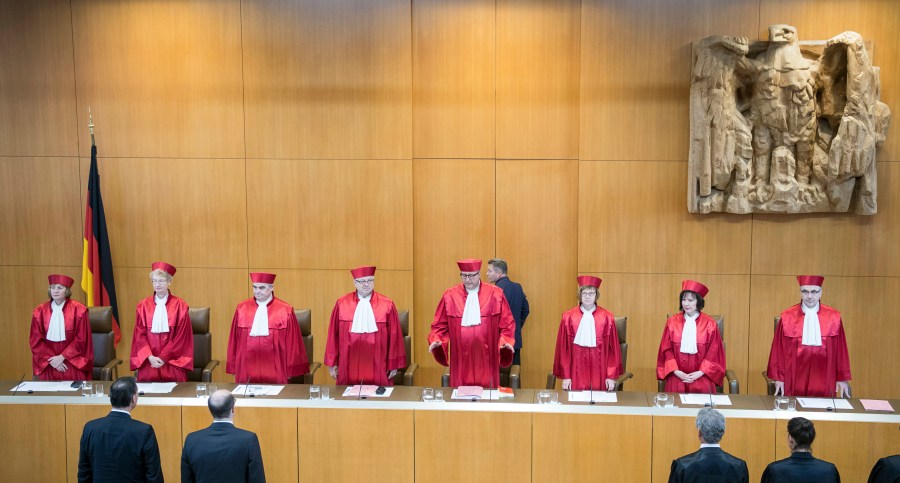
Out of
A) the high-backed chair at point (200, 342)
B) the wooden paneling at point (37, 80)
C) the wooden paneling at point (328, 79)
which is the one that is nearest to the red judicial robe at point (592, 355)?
the wooden paneling at point (328, 79)

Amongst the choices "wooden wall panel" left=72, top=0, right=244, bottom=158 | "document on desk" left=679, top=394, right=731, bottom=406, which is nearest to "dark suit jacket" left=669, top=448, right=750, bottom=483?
"document on desk" left=679, top=394, right=731, bottom=406

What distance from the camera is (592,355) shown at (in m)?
5.61

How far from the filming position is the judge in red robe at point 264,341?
5637 millimetres

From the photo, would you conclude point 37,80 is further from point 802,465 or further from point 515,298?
point 802,465

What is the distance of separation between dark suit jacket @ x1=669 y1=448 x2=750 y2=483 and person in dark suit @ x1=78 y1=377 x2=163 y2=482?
2.64m

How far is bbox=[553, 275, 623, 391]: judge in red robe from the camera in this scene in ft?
18.2

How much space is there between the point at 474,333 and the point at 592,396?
1.04 m

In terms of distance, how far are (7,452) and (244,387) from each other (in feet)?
5.21

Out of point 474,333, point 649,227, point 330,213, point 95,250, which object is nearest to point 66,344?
point 95,250

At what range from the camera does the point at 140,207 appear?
7.35 meters

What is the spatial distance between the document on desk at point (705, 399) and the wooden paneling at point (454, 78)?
3147 millimetres

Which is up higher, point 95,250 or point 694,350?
point 95,250

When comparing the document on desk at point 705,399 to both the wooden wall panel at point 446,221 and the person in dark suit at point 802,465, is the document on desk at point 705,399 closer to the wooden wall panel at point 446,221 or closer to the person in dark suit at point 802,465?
the person in dark suit at point 802,465

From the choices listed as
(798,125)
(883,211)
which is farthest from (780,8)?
(883,211)
